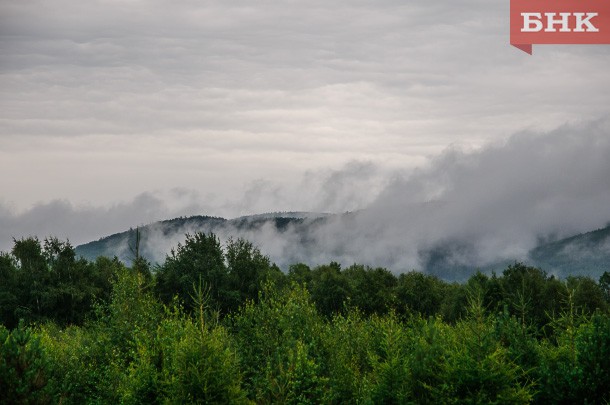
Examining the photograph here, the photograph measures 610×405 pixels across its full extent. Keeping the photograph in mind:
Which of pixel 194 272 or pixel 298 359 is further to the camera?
pixel 194 272

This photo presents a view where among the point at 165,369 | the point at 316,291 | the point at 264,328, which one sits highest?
the point at 165,369

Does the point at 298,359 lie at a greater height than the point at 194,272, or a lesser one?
greater

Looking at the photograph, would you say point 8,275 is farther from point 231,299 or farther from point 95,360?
point 95,360

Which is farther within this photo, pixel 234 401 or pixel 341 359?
pixel 341 359

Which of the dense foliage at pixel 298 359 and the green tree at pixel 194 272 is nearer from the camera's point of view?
the dense foliage at pixel 298 359

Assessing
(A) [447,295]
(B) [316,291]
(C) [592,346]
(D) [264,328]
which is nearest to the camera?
(C) [592,346]

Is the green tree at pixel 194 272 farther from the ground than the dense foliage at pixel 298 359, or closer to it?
closer to it

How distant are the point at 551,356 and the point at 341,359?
13.8 meters

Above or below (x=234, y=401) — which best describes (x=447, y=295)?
below

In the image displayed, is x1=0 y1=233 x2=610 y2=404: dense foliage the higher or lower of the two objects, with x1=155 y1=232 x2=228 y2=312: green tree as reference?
higher

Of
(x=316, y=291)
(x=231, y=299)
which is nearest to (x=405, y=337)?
(x=231, y=299)

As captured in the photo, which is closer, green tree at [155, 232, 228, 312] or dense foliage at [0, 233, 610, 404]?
dense foliage at [0, 233, 610, 404]

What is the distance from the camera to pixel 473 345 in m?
45.0

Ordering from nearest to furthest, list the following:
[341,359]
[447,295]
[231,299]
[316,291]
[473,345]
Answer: [473,345] → [341,359] → [231,299] → [447,295] → [316,291]
